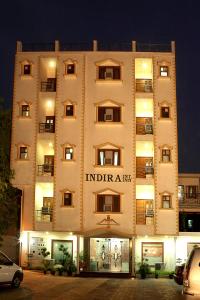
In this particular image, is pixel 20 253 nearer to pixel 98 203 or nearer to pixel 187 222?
pixel 98 203

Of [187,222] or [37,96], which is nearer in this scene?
[37,96]

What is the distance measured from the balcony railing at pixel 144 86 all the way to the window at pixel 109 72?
1.68 meters

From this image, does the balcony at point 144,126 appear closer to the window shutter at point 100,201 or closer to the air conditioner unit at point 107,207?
the window shutter at point 100,201

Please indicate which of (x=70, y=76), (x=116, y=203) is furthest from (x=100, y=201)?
(x=70, y=76)

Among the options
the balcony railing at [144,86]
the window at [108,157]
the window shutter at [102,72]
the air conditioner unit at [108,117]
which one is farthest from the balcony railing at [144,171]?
the window shutter at [102,72]

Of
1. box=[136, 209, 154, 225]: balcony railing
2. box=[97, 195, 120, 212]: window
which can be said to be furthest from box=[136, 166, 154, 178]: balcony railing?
box=[136, 209, 154, 225]: balcony railing

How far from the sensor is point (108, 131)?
37469mm

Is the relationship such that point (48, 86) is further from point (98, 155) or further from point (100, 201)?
point (100, 201)

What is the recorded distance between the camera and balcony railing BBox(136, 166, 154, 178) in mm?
36969

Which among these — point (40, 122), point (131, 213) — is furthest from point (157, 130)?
point (40, 122)

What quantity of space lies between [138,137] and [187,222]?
40.1 ft

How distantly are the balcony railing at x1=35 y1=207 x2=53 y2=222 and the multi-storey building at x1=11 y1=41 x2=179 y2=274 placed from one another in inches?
2.9

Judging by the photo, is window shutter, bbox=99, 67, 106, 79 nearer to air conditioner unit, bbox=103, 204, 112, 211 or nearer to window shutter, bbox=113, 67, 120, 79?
window shutter, bbox=113, 67, 120, 79

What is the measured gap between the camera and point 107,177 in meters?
36.8
